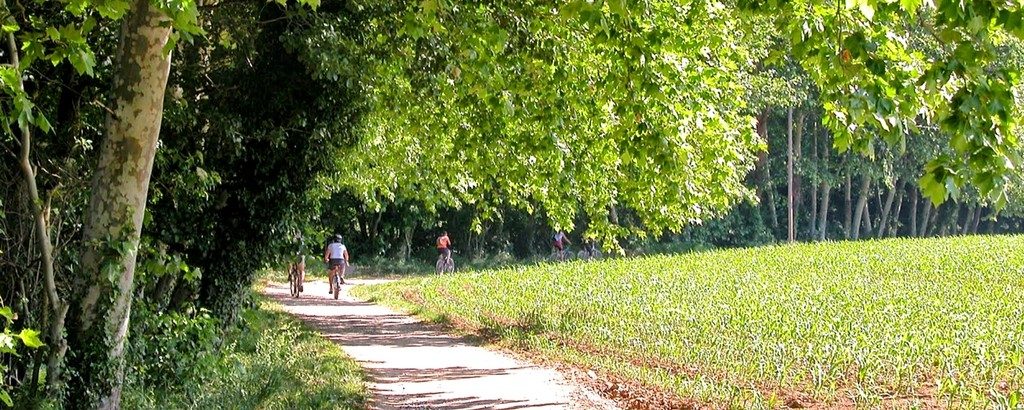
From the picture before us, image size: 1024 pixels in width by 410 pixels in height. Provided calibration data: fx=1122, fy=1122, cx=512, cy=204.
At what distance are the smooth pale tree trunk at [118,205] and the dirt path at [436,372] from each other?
3.82 m

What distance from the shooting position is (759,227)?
5784cm

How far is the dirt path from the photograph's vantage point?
11719 mm

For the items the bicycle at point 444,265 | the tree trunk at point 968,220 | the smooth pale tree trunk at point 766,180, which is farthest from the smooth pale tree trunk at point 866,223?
the bicycle at point 444,265

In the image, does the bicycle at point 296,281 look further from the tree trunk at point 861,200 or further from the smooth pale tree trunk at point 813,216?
the tree trunk at point 861,200

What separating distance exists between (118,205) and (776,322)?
32.4 feet

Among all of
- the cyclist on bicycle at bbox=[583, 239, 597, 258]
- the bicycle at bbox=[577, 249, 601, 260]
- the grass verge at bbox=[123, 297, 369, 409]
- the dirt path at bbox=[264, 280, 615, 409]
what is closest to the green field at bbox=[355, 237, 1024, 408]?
the dirt path at bbox=[264, 280, 615, 409]

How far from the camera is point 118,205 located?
7.84 meters

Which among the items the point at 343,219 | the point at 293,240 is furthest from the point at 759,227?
the point at 293,240

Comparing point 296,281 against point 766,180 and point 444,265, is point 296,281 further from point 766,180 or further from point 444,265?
point 766,180

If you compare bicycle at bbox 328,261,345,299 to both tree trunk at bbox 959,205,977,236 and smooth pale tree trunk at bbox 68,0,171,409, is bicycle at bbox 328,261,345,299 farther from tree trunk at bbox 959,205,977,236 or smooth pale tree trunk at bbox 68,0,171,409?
tree trunk at bbox 959,205,977,236

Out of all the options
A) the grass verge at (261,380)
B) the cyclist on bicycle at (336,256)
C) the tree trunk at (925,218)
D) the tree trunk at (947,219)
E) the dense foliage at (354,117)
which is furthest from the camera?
the tree trunk at (947,219)

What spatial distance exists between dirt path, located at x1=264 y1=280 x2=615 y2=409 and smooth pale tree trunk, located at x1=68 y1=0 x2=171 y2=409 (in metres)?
3.82

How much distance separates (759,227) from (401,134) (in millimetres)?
42402

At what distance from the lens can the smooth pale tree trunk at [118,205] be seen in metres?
7.68
